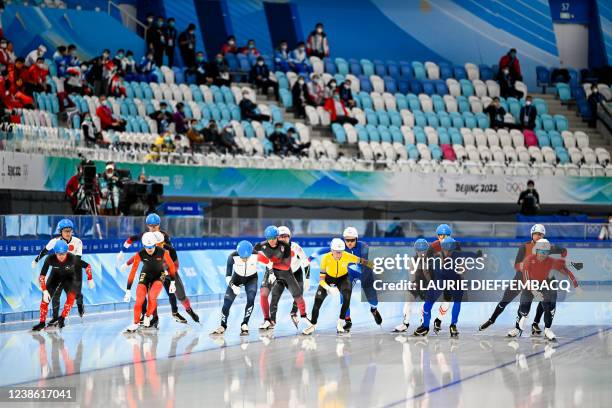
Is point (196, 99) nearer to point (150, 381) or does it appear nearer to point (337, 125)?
point (337, 125)

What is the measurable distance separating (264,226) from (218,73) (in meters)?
8.73

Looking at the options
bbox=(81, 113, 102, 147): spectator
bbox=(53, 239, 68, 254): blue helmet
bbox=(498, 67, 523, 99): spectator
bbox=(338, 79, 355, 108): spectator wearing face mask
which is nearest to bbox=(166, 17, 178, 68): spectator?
bbox=(338, 79, 355, 108): spectator wearing face mask

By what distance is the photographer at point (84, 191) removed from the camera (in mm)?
22734

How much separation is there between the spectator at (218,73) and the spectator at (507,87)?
928 cm

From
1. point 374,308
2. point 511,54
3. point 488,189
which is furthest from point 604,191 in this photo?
point 374,308

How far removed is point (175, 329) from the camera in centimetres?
1852

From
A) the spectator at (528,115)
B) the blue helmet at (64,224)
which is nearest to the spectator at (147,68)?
the spectator at (528,115)

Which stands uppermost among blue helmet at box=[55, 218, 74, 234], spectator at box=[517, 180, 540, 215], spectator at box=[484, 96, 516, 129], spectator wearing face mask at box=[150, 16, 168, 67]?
spectator wearing face mask at box=[150, 16, 168, 67]

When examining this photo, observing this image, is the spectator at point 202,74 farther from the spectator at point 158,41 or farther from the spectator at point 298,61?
the spectator at point 298,61

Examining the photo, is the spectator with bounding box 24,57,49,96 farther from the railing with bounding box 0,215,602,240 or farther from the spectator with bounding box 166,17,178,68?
the railing with bounding box 0,215,602,240

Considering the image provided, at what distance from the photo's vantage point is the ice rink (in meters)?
11.5

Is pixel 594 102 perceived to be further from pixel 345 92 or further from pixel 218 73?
pixel 218 73

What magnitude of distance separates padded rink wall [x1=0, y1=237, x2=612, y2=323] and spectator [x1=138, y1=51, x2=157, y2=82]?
8.03 m

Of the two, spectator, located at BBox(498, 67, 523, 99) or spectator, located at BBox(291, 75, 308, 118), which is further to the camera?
spectator, located at BBox(498, 67, 523, 99)
